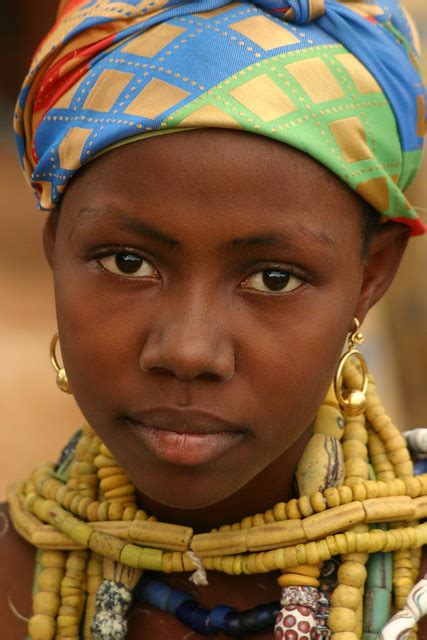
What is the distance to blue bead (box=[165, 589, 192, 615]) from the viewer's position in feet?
7.19

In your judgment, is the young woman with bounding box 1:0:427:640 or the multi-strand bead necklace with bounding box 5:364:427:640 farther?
the multi-strand bead necklace with bounding box 5:364:427:640

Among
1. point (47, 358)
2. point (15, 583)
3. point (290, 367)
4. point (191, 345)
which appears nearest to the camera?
point (191, 345)

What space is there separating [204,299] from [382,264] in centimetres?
48

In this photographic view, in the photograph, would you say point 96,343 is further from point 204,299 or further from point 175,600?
point 175,600

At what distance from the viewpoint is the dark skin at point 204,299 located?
1872 millimetres

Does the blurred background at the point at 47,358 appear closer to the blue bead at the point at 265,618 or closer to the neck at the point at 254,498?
the neck at the point at 254,498

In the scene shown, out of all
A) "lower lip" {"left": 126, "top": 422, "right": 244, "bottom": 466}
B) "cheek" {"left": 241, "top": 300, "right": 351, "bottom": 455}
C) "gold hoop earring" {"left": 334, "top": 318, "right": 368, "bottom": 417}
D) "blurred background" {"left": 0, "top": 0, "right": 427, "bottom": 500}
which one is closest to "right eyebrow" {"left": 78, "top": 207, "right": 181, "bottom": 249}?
"cheek" {"left": 241, "top": 300, "right": 351, "bottom": 455}

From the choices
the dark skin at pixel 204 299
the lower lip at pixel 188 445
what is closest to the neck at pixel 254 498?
the dark skin at pixel 204 299

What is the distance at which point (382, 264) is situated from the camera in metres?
2.22

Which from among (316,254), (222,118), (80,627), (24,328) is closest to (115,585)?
(80,627)

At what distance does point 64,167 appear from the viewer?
6.64ft

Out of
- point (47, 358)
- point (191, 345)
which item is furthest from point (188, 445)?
point (47, 358)

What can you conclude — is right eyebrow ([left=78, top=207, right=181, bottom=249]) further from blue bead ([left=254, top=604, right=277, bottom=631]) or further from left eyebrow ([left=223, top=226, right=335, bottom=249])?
blue bead ([left=254, top=604, right=277, bottom=631])

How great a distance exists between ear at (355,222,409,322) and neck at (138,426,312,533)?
275 mm
